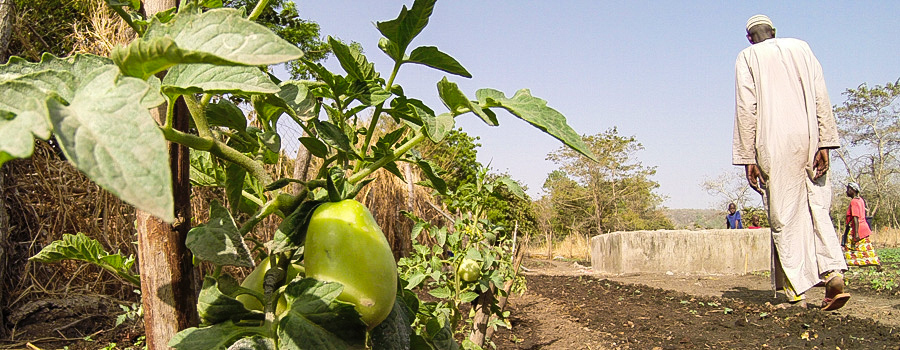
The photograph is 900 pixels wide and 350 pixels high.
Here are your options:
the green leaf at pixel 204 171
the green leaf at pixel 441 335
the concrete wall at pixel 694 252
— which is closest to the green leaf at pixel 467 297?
the green leaf at pixel 441 335

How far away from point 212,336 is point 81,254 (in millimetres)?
339

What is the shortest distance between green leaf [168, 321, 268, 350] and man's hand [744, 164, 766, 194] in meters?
4.58

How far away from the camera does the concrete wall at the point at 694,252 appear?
9945mm

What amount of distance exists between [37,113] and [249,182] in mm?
505

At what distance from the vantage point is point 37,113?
0.28 meters

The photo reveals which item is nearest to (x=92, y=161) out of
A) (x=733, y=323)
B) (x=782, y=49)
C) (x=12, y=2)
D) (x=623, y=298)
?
(x=12, y=2)

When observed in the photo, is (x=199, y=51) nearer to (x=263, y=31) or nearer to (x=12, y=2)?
(x=263, y=31)

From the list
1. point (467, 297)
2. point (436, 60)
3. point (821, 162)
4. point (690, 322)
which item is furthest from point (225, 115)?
point (821, 162)

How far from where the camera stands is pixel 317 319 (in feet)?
1.46

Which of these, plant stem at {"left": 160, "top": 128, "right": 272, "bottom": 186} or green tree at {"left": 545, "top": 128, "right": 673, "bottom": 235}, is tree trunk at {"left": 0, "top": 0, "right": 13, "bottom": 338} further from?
green tree at {"left": 545, "top": 128, "right": 673, "bottom": 235}

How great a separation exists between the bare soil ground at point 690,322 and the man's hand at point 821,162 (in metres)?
1.05

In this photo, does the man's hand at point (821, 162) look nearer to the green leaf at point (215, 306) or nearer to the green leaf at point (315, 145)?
the green leaf at point (315, 145)

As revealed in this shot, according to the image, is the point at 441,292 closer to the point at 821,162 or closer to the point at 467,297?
the point at 467,297

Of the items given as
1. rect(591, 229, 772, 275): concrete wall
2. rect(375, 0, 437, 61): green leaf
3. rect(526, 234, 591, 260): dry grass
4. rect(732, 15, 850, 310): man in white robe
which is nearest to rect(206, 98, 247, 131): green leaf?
rect(375, 0, 437, 61): green leaf
